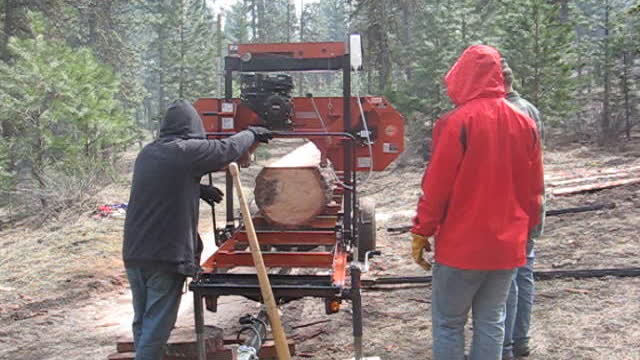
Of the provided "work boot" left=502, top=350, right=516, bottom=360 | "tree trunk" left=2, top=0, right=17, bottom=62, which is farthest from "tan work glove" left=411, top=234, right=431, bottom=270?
"tree trunk" left=2, top=0, right=17, bottom=62

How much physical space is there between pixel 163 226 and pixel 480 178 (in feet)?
6.78

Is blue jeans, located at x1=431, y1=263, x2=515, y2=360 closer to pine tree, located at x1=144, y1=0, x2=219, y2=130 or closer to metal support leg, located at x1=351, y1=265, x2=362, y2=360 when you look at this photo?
metal support leg, located at x1=351, y1=265, x2=362, y2=360

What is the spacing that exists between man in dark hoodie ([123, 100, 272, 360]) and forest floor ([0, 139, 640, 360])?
167cm

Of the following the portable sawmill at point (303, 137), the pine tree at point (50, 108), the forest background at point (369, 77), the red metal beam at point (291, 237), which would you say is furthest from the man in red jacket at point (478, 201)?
the pine tree at point (50, 108)

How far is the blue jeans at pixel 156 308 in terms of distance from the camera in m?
4.29

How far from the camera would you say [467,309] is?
3.79m

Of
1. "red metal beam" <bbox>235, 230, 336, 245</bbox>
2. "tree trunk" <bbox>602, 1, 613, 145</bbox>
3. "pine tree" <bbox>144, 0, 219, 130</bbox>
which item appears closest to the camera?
"red metal beam" <bbox>235, 230, 336, 245</bbox>

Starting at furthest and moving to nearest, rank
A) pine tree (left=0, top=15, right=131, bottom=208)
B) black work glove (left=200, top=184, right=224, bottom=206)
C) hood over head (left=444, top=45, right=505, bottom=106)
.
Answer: pine tree (left=0, top=15, right=131, bottom=208)
black work glove (left=200, top=184, right=224, bottom=206)
hood over head (left=444, top=45, right=505, bottom=106)

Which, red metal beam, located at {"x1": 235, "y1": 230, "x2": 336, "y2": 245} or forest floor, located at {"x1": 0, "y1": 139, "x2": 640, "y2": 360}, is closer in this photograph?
→ forest floor, located at {"x1": 0, "y1": 139, "x2": 640, "y2": 360}

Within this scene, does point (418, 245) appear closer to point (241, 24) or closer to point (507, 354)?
point (507, 354)

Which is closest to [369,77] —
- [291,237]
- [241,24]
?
[291,237]

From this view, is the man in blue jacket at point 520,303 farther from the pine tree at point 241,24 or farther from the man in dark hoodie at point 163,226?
the pine tree at point 241,24

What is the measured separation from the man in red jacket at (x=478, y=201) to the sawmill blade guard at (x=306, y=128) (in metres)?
1.71

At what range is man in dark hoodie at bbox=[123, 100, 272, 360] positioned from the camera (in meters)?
4.24
